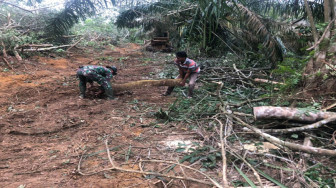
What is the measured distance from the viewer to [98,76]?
4555mm

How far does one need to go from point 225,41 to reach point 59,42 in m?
9.29

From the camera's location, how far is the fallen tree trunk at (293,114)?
2.61 metres

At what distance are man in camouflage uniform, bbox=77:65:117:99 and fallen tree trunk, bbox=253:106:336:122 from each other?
128 inches

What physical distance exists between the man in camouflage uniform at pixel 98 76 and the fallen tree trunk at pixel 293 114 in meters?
3.26

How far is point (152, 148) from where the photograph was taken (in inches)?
106

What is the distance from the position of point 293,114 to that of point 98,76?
3.75m

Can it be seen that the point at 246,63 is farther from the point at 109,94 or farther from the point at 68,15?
the point at 68,15

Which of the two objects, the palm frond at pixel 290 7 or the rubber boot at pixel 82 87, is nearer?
the rubber boot at pixel 82 87

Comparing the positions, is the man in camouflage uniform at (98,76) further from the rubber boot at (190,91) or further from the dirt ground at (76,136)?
the rubber boot at (190,91)

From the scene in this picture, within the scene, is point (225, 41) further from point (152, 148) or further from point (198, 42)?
point (152, 148)

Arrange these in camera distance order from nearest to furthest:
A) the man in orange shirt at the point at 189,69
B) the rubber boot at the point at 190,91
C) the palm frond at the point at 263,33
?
1. the man in orange shirt at the point at 189,69
2. the rubber boot at the point at 190,91
3. the palm frond at the point at 263,33

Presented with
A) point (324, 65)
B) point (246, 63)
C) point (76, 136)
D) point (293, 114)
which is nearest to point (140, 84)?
point (76, 136)

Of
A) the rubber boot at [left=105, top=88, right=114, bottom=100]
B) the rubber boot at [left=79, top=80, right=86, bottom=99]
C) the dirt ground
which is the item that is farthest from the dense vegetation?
the rubber boot at [left=79, top=80, right=86, bottom=99]

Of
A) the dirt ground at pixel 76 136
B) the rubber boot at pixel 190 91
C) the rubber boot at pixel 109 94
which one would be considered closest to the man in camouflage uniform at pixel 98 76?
the rubber boot at pixel 109 94
